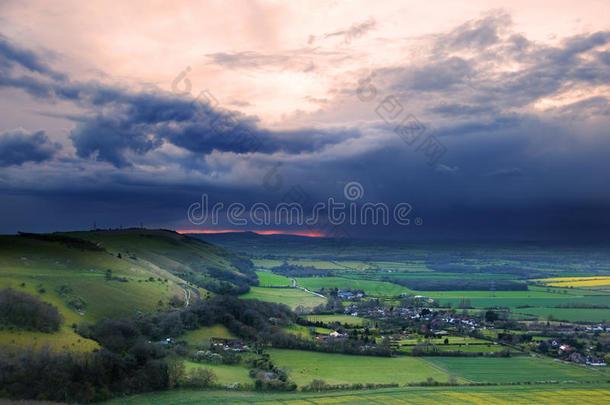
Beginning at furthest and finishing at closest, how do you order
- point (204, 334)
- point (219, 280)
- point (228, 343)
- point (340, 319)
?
point (219, 280) → point (340, 319) → point (204, 334) → point (228, 343)

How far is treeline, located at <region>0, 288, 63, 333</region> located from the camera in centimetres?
5831

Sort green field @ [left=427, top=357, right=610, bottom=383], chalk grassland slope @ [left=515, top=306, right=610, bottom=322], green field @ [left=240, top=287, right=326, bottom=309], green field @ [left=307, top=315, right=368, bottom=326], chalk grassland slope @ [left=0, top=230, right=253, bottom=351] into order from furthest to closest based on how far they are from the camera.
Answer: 1. green field @ [left=240, top=287, right=326, bottom=309]
2. chalk grassland slope @ [left=515, top=306, right=610, bottom=322]
3. green field @ [left=307, top=315, right=368, bottom=326]
4. chalk grassland slope @ [left=0, top=230, right=253, bottom=351]
5. green field @ [left=427, top=357, right=610, bottom=383]

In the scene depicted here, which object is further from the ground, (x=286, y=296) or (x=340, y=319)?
(x=286, y=296)

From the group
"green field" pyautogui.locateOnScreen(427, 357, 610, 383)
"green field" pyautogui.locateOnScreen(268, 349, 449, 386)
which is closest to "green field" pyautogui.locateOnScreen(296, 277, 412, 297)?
"green field" pyautogui.locateOnScreen(427, 357, 610, 383)

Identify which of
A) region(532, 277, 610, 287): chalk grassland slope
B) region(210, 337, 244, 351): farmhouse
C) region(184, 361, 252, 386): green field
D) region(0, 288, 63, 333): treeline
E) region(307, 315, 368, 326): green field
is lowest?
region(307, 315, 368, 326): green field

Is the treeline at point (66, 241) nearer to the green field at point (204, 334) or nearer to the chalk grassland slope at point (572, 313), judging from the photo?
the green field at point (204, 334)

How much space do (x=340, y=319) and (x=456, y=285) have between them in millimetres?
81178

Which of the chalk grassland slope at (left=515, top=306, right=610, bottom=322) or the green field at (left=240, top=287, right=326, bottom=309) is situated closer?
the chalk grassland slope at (left=515, top=306, right=610, bottom=322)

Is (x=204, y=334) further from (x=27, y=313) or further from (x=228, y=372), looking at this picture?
(x=27, y=313)

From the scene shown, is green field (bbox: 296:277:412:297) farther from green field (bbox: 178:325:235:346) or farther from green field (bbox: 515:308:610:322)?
green field (bbox: 178:325:235:346)

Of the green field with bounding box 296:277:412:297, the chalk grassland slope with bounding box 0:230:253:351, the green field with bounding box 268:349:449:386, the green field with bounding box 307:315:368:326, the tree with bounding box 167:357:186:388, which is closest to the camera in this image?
the tree with bounding box 167:357:186:388

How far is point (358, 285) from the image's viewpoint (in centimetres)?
Answer: 16200

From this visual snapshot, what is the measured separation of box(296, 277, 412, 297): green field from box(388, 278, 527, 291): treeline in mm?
6099

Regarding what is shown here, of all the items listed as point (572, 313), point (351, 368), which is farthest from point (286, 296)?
point (572, 313)
